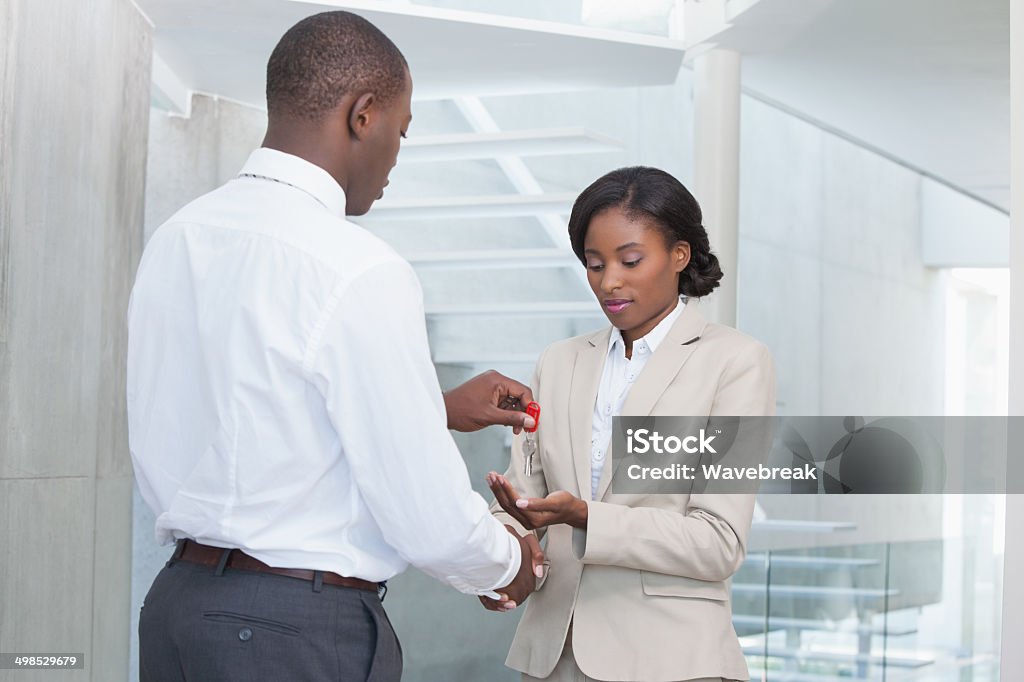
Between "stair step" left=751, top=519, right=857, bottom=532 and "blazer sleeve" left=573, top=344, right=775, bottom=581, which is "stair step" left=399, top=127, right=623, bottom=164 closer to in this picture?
"stair step" left=751, top=519, right=857, bottom=532

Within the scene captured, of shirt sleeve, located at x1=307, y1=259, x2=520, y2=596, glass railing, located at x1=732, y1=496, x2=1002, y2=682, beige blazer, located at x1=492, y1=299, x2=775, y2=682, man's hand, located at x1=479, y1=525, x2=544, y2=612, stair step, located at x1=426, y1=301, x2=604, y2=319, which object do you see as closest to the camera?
shirt sleeve, located at x1=307, y1=259, x2=520, y2=596

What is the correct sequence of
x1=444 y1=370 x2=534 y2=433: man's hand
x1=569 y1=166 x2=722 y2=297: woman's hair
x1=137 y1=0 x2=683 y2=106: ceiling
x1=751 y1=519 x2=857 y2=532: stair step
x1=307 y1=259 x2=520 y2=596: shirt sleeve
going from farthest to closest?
1. x1=751 y1=519 x2=857 y2=532: stair step
2. x1=137 y1=0 x2=683 y2=106: ceiling
3. x1=569 y1=166 x2=722 y2=297: woman's hair
4. x1=444 y1=370 x2=534 y2=433: man's hand
5. x1=307 y1=259 x2=520 y2=596: shirt sleeve

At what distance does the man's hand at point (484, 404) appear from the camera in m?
1.90

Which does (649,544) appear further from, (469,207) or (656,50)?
(469,207)

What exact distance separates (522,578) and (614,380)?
45 centimetres

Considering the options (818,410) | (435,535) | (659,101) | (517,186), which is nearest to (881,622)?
(517,186)

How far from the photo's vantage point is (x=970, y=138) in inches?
270

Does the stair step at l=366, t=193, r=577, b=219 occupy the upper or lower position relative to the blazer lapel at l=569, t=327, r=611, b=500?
upper

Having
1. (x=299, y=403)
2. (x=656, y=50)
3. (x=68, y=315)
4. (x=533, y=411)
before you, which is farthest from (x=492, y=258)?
(x=299, y=403)

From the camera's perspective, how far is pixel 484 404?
1904mm

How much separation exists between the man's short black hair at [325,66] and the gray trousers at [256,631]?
60cm

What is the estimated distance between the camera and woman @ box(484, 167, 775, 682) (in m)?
1.80

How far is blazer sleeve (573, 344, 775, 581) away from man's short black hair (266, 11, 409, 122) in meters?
0.71

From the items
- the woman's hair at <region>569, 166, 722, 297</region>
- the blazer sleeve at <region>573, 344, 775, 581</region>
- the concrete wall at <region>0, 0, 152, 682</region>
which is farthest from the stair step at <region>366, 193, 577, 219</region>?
the blazer sleeve at <region>573, 344, 775, 581</region>
